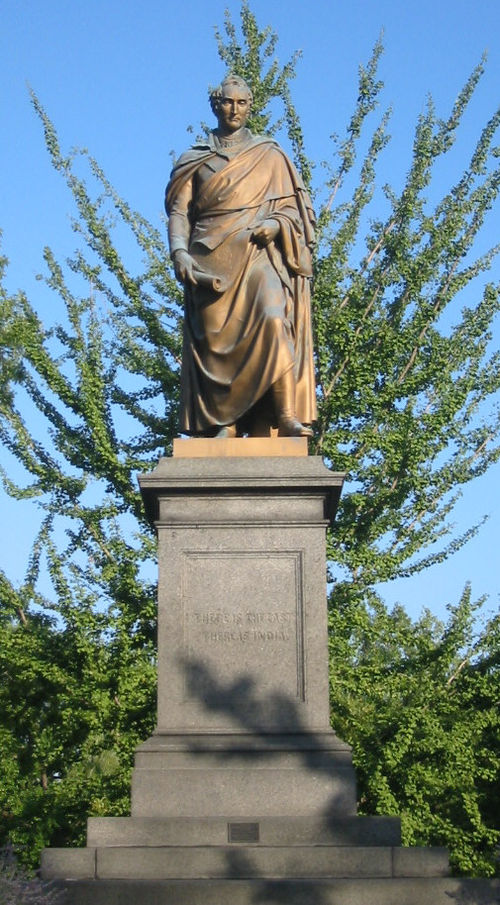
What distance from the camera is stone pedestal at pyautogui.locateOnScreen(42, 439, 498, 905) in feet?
25.8

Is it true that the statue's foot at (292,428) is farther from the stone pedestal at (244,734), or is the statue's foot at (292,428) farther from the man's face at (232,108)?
the man's face at (232,108)

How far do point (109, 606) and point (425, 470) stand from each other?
448 cm

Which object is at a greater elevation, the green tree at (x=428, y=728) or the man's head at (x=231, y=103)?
the man's head at (x=231, y=103)

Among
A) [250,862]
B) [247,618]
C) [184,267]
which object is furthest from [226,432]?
[250,862]

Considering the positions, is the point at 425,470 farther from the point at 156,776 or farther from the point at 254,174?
the point at 156,776

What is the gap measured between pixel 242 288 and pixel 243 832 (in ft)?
13.2

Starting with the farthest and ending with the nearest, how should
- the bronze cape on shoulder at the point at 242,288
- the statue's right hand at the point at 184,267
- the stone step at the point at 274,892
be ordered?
the statue's right hand at the point at 184,267 < the bronze cape on shoulder at the point at 242,288 < the stone step at the point at 274,892

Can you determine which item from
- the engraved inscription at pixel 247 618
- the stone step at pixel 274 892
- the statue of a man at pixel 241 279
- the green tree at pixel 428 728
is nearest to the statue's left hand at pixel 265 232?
the statue of a man at pixel 241 279

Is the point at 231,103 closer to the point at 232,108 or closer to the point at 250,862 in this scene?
the point at 232,108

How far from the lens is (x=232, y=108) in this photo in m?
10.5

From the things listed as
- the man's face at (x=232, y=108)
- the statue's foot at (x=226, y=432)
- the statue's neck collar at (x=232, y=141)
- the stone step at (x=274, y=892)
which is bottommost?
the stone step at (x=274, y=892)

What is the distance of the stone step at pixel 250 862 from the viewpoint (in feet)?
26.2

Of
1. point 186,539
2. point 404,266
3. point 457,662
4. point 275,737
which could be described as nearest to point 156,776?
point 275,737

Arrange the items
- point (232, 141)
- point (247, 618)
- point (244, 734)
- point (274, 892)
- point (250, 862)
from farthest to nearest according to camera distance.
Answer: point (232, 141), point (247, 618), point (244, 734), point (250, 862), point (274, 892)
